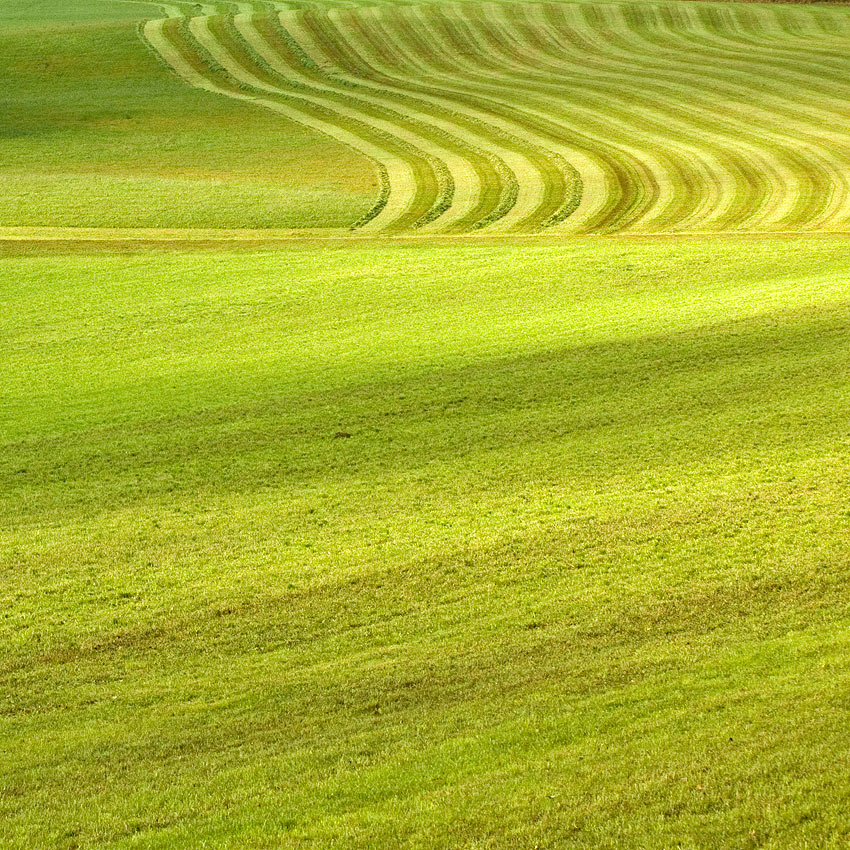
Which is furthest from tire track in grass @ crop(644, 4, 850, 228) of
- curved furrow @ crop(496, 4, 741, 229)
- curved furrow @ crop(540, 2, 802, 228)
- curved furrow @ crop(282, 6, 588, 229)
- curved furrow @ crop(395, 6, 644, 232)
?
curved furrow @ crop(282, 6, 588, 229)

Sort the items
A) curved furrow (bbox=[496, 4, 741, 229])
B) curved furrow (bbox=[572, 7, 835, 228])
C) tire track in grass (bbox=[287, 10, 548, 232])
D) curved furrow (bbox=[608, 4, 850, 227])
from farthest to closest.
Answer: tire track in grass (bbox=[287, 10, 548, 232]) < curved furrow (bbox=[496, 4, 741, 229]) < curved furrow (bbox=[572, 7, 835, 228]) < curved furrow (bbox=[608, 4, 850, 227])

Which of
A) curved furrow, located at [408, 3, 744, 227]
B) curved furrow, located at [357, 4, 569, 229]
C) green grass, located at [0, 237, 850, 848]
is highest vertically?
curved furrow, located at [408, 3, 744, 227]

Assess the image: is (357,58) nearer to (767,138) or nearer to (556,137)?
(556,137)

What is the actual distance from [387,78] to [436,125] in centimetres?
1014

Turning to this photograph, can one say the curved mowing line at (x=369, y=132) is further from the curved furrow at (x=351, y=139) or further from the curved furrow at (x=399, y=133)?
the curved furrow at (x=351, y=139)

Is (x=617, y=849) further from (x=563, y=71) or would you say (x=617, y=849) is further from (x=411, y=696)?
(x=563, y=71)

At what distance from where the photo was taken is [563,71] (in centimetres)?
6091

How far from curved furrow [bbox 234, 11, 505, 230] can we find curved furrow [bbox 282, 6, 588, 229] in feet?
2.28

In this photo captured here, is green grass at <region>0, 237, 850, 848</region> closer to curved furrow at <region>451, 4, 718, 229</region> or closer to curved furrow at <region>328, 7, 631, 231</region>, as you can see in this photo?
curved furrow at <region>451, 4, 718, 229</region>

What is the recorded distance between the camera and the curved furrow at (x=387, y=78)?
4173cm

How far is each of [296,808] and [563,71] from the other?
177 ft

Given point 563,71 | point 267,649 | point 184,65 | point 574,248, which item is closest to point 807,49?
point 563,71

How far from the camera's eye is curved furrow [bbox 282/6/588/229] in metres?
41.7

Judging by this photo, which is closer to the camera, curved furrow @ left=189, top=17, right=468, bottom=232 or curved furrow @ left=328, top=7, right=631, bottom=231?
curved furrow @ left=328, top=7, right=631, bottom=231
